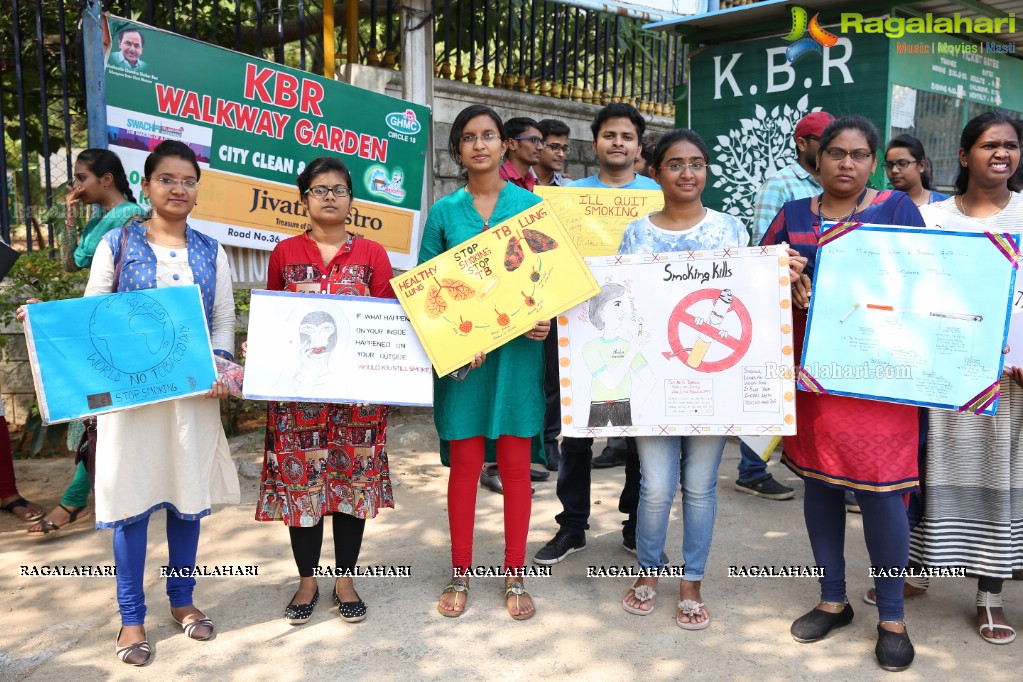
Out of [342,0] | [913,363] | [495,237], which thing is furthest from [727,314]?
[342,0]

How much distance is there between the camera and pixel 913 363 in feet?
9.52

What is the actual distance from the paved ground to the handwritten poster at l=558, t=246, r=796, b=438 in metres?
0.81

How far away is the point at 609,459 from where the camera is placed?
5.62 m

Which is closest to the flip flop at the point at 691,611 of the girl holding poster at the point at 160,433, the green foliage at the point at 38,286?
the girl holding poster at the point at 160,433

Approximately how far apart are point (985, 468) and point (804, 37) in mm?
3702

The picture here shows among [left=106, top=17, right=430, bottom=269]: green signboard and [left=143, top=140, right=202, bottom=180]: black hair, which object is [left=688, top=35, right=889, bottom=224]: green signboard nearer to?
[left=106, top=17, right=430, bottom=269]: green signboard

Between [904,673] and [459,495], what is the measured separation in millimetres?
1753

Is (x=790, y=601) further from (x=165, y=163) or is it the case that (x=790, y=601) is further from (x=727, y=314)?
(x=165, y=163)

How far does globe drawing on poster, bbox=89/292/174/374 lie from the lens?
9.62ft

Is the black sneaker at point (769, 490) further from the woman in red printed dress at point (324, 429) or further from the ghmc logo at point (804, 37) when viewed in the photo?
the ghmc logo at point (804, 37)

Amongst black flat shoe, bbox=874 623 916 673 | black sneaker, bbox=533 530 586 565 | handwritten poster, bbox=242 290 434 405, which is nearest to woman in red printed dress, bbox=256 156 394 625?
handwritten poster, bbox=242 290 434 405

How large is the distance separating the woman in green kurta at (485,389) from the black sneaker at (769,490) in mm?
2008

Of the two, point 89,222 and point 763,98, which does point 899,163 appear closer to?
point 763,98

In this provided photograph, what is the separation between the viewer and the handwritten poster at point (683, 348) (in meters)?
3.07
